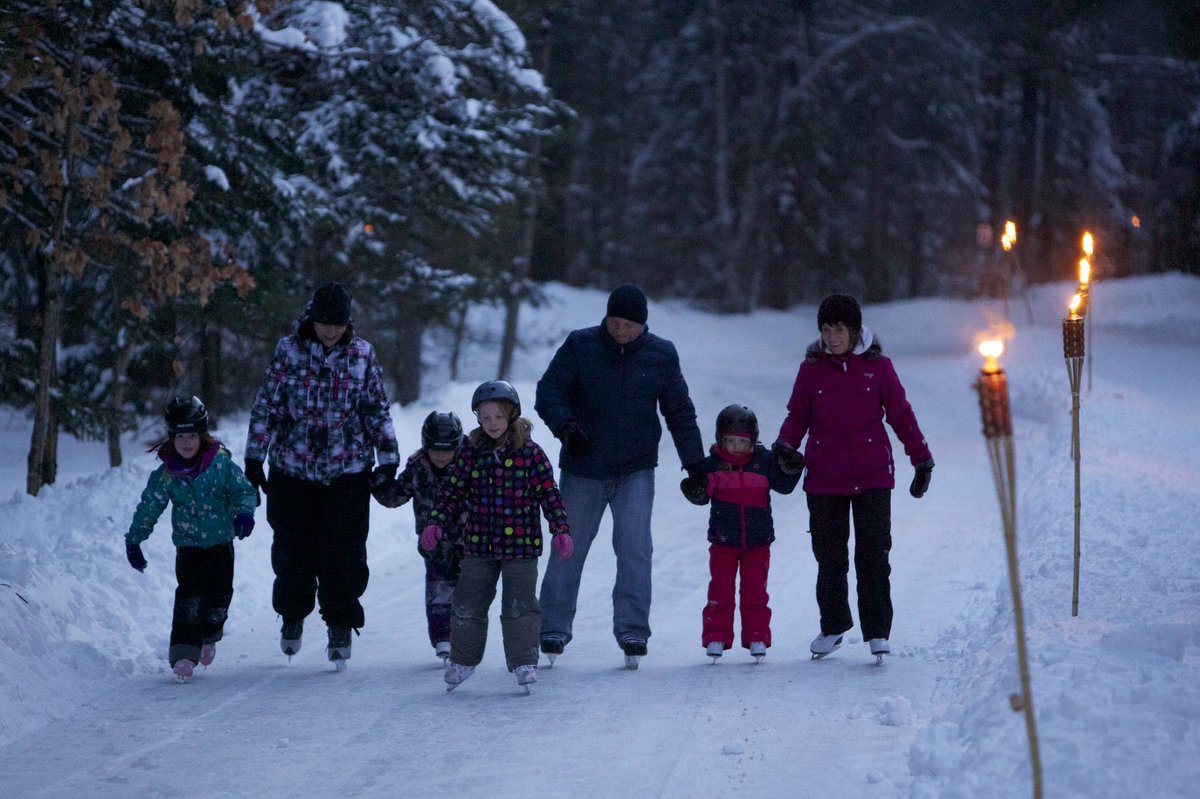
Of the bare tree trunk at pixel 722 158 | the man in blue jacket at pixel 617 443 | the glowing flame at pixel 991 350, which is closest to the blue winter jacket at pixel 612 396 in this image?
the man in blue jacket at pixel 617 443

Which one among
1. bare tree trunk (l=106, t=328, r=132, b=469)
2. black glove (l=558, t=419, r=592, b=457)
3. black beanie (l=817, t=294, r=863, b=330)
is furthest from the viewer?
bare tree trunk (l=106, t=328, r=132, b=469)

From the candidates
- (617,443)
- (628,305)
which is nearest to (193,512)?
(617,443)

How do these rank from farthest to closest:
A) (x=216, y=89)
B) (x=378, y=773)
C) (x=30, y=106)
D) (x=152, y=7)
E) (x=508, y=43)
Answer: (x=508, y=43)
(x=216, y=89)
(x=152, y=7)
(x=30, y=106)
(x=378, y=773)

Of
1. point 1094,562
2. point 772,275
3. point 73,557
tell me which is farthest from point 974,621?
point 772,275

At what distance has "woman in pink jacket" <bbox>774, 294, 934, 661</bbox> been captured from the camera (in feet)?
24.7

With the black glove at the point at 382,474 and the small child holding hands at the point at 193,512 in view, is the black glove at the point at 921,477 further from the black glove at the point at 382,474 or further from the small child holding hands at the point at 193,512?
the small child holding hands at the point at 193,512

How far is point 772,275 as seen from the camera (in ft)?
160

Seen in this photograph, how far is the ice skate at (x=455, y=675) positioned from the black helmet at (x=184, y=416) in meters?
1.85

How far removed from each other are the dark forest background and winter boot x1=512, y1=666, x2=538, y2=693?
19.2ft

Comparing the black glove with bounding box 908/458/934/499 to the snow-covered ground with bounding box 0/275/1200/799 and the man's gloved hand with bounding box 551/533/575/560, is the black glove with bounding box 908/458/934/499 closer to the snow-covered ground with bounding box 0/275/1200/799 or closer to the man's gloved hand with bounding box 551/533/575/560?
the snow-covered ground with bounding box 0/275/1200/799

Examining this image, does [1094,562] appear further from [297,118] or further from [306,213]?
[297,118]

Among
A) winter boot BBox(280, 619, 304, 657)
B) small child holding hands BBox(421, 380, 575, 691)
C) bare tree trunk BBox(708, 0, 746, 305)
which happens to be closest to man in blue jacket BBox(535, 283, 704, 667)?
small child holding hands BBox(421, 380, 575, 691)

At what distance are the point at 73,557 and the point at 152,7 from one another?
20.3 ft

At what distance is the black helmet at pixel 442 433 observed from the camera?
7824 mm
